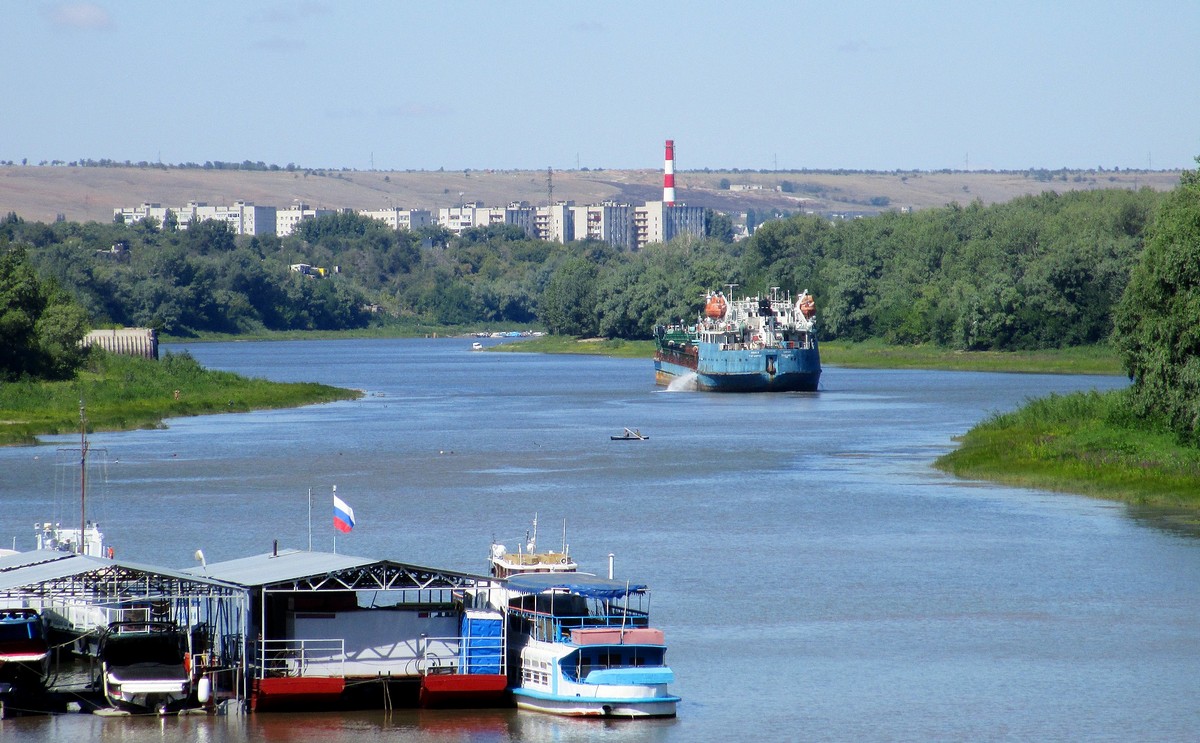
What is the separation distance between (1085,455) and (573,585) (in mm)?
31149

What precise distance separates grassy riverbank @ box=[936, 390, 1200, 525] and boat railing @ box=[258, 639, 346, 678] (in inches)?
1045

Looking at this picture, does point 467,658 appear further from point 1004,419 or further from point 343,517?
point 1004,419

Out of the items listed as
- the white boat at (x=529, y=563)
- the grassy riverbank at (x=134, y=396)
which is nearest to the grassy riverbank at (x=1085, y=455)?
the white boat at (x=529, y=563)

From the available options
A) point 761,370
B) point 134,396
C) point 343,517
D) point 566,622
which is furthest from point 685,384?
point 566,622

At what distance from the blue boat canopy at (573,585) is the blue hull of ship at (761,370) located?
264 feet

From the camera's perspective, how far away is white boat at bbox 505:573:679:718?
29406 millimetres

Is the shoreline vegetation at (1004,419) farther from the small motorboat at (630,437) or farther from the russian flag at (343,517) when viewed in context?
the russian flag at (343,517)

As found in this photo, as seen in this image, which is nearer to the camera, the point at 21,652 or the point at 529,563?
the point at 21,652

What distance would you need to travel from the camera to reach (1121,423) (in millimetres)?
57094

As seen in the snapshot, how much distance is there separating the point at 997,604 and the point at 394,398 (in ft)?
243

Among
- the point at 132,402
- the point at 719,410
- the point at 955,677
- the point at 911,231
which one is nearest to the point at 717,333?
the point at 719,410

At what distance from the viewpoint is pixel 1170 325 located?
51469mm

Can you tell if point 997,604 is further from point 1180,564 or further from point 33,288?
point 33,288

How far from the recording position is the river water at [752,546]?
2941 centimetres
